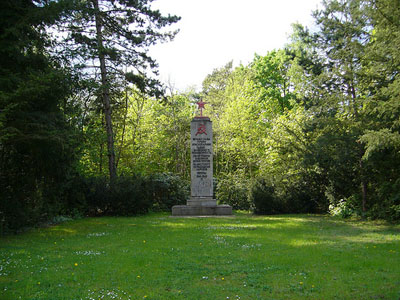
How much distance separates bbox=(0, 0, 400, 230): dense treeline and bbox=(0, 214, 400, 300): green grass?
2795 millimetres

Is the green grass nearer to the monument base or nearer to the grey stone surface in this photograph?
the monument base

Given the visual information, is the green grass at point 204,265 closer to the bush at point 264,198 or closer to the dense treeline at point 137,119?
the dense treeline at point 137,119

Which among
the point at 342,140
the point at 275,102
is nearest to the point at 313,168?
the point at 342,140

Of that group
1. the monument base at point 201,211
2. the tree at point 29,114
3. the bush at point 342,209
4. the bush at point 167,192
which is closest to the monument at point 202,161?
the monument base at point 201,211

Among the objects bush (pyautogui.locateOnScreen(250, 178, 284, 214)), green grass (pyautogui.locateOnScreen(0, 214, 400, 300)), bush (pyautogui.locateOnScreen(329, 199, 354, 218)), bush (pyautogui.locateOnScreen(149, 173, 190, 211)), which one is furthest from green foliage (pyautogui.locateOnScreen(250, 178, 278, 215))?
green grass (pyautogui.locateOnScreen(0, 214, 400, 300))

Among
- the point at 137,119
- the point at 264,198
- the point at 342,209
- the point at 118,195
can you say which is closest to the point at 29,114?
the point at 118,195

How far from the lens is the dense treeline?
35.1 feet

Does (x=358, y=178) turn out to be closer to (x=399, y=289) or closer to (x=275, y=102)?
(x=399, y=289)

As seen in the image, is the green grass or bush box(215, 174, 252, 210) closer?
the green grass

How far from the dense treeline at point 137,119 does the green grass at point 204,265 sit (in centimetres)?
279

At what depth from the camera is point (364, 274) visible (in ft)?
20.0

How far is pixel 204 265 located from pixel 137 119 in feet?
64.1

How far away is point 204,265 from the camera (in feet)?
22.7

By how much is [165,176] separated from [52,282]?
15677mm
